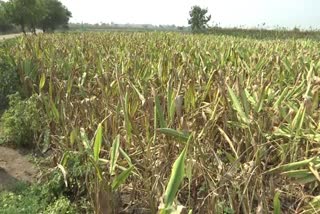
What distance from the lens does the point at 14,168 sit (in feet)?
10.5

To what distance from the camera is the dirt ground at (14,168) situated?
9.66 feet

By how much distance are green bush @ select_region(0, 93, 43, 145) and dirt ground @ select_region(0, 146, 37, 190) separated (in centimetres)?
13

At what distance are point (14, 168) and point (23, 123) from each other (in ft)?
1.83

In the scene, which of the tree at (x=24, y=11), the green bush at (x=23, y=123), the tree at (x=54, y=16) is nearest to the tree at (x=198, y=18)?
the tree at (x=24, y=11)

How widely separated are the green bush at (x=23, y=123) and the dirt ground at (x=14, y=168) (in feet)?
0.42

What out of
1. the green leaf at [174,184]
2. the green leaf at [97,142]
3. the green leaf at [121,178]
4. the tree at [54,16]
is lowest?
the tree at [54,16]

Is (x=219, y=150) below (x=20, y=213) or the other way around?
the other way around

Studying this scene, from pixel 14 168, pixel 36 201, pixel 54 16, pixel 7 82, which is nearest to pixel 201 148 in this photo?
pixel 36 201

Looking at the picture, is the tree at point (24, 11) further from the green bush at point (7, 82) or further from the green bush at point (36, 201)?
the green bush at point (36, 201)

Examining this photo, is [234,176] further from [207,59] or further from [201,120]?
[207,59]

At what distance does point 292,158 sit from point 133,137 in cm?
94

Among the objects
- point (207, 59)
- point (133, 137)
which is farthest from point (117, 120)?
point (207, 59)

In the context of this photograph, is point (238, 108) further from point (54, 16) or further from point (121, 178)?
point (54, 16)

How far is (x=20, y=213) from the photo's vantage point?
7.47ft
